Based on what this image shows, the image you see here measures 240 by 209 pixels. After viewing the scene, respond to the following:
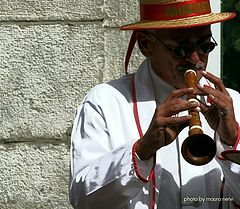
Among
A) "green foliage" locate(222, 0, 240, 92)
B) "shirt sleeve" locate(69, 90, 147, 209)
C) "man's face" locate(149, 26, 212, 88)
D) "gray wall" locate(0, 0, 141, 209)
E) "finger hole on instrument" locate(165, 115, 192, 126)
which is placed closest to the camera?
"finger hole on instrument" locate(165, 115, 192, 126)

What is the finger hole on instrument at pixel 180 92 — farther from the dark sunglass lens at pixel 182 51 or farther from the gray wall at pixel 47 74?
the gray wall at pixel 47 74

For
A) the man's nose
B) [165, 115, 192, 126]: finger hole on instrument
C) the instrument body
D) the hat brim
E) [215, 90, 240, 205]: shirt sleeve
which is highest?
the hat brim

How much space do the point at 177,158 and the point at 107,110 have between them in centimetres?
35

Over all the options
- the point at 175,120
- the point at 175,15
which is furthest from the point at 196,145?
the point at 175,15

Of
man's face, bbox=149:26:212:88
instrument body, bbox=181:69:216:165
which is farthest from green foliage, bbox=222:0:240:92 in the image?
instrument body, bbox=181:69:216:165

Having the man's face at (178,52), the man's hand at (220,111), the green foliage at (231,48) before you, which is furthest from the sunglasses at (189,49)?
the green foliage at (231,48)

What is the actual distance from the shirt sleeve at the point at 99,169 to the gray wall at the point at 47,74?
1313 millimetres

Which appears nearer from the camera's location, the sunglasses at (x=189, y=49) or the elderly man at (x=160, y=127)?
the elderly man at (x=160, y=127)

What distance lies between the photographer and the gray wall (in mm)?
6230

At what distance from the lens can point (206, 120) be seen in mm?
4902

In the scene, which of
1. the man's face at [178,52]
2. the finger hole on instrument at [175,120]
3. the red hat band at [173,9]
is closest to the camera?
the finger hole on instrument at [175,120]

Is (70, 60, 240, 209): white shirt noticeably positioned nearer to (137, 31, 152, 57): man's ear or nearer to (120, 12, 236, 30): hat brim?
(137, 31, 152, 57): man's ear

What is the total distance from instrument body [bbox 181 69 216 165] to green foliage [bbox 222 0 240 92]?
180 centimetres

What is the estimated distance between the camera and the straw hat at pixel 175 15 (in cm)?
497
